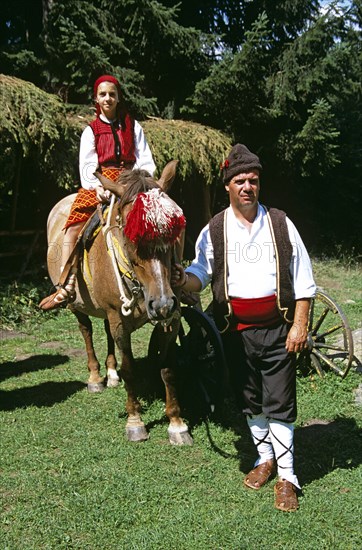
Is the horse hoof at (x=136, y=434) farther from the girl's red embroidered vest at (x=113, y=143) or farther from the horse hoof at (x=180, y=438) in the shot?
the girl's red embroidered vest at (x=113, y=143)

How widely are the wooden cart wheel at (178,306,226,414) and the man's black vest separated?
0.88m

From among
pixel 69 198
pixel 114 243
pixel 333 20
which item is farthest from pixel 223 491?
pixel 333 20

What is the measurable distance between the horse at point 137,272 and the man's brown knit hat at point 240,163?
39cm

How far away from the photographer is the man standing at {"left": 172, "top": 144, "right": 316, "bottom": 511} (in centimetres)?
313

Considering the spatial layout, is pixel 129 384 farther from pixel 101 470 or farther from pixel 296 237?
pixel 296 237

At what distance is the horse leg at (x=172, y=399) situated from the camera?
412cm

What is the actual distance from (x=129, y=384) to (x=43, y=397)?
137 cm

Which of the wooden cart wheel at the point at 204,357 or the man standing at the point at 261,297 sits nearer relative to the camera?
the man standing at the point at 261,297

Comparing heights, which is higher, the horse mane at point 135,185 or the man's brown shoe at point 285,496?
the horse mane at point 135,185

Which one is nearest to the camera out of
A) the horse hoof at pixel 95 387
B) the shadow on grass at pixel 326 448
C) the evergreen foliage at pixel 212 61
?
the shadow on grass at pixel 326 448

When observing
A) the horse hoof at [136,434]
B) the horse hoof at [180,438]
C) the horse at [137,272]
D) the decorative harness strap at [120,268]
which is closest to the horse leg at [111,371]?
the horse at [137,272]

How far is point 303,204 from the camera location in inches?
597

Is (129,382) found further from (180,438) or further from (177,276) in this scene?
(177,276)

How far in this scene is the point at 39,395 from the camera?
5320 millimetres
